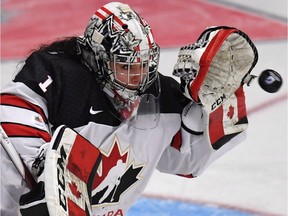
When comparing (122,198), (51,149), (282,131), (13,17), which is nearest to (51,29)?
(13,17)

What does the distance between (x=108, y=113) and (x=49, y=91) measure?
0.54 ft

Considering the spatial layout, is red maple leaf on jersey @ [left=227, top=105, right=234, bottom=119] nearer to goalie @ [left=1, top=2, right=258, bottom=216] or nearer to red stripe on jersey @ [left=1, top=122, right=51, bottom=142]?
goalie @ [left=1, top=2, right=258, bottom=216]

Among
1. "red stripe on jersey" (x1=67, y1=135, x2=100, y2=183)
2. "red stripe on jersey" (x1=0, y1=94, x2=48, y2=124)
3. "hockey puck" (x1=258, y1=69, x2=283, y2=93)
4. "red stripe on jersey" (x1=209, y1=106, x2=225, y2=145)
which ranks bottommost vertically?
"red stripe on jersey" (x1=209, y1=106, x2=225, y2=145)


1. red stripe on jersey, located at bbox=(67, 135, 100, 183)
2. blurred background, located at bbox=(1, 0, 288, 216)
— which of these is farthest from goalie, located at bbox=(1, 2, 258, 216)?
blurred background, located at bbox=(1, 0, 288, 216)

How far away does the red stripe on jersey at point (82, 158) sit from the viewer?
180 centimetres

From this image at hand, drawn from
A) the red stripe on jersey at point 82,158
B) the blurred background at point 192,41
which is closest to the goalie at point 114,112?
A: the red stripe on jersey at point 82,158

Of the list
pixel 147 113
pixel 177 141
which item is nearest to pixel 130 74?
pixel 147 113

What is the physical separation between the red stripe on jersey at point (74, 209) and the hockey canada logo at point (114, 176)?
26 centimetres

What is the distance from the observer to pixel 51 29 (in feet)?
12.8

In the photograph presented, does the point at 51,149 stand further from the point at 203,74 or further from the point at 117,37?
the point at 203,74

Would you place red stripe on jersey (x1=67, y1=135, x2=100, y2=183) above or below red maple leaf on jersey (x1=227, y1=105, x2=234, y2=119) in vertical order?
above

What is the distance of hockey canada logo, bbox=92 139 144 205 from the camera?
2045mm

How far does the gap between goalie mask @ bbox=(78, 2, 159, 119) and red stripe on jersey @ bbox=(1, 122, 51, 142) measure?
21 centimetres

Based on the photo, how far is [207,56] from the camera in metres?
2.02
